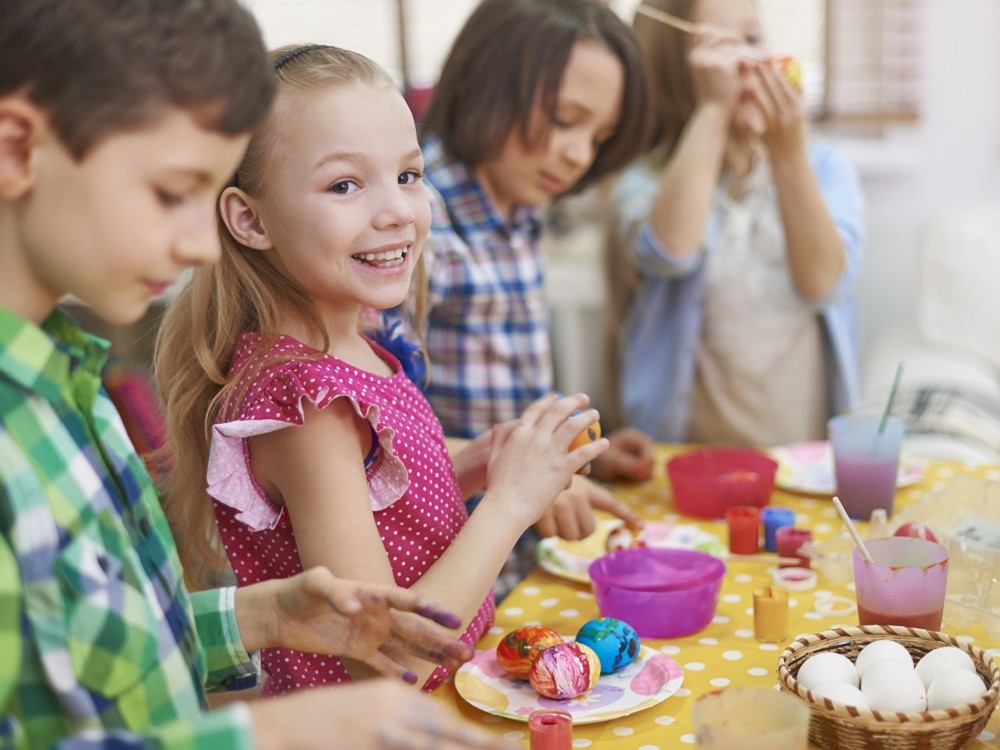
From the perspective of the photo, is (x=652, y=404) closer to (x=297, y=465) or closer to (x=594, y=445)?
(x=594, y=445)

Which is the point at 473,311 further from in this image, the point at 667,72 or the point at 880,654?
the point at 880,654

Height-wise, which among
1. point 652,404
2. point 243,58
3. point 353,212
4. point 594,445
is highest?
point 243,58

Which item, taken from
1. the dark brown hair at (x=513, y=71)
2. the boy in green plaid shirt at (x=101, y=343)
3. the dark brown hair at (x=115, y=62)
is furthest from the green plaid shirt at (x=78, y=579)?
the dark brown hair at (x=513, y=71)

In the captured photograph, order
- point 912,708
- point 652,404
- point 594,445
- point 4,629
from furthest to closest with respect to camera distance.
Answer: point 652,404, point 594,445, point 912,708, point 4,629

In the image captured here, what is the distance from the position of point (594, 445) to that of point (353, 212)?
318 millimetres

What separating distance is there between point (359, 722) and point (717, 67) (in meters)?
1.57

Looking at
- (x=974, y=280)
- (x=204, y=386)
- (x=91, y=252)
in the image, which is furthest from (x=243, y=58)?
(x=974, y=280)

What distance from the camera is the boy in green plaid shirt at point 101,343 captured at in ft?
2.17

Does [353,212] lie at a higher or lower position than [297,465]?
higher

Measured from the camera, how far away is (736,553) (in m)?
1.38

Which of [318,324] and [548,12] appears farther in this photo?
[548,12]

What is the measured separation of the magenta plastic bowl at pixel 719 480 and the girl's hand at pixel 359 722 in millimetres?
902

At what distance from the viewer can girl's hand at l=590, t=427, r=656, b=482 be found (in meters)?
1.68

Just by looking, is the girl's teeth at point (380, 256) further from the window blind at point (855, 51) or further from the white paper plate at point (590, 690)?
the window blind at point (855, 51)
